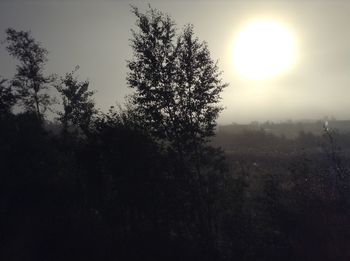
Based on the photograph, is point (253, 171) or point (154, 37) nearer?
point (154, 37)

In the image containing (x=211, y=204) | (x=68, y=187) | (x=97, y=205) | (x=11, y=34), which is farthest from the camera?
(x=11, y=34)

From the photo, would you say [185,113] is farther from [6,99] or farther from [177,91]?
[6,99]

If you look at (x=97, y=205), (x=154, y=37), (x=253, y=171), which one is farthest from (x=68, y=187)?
(x=253, y=171)

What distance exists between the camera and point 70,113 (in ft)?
135

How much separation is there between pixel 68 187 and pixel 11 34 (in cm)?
1614

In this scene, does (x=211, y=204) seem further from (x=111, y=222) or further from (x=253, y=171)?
(x=253, y=171)

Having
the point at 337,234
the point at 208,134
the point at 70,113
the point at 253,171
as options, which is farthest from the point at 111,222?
the point at 253,171

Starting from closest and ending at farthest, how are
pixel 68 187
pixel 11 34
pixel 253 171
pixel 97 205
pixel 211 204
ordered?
1. pixel 211 204
2. pixel 97 205
3. pixel 68 187
4. pixel 11 34
5. pixel 253 171

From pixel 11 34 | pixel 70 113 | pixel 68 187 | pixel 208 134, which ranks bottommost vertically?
pixel 68 187

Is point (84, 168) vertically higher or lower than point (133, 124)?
lower

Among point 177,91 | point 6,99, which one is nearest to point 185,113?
point 177,91

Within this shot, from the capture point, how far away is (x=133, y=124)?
2397 cm

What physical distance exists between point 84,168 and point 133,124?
3.95 m

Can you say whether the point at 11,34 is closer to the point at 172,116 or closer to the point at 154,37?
the point at 154,37
